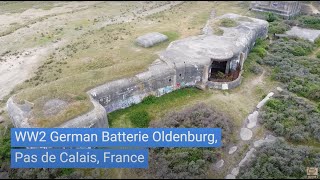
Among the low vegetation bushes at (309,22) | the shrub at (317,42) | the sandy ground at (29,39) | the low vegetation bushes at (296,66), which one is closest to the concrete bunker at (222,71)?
the low vegetation bushes at (296,66)

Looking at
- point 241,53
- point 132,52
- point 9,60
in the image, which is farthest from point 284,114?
point 9,60

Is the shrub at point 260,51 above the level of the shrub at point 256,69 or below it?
above

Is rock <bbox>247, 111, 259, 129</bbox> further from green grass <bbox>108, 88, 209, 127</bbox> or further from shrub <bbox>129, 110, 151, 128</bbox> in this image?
shrub <bbox>129, 110, 151, 128</bbox>

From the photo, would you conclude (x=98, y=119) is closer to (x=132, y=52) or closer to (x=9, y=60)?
(x=132, y=52)

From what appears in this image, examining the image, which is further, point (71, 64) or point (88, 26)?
point (88, 26)

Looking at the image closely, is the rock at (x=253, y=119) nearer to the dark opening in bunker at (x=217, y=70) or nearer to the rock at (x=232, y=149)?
the rock at (x=232, y=149)

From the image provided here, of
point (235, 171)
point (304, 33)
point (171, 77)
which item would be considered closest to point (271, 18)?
point (304, 33)
